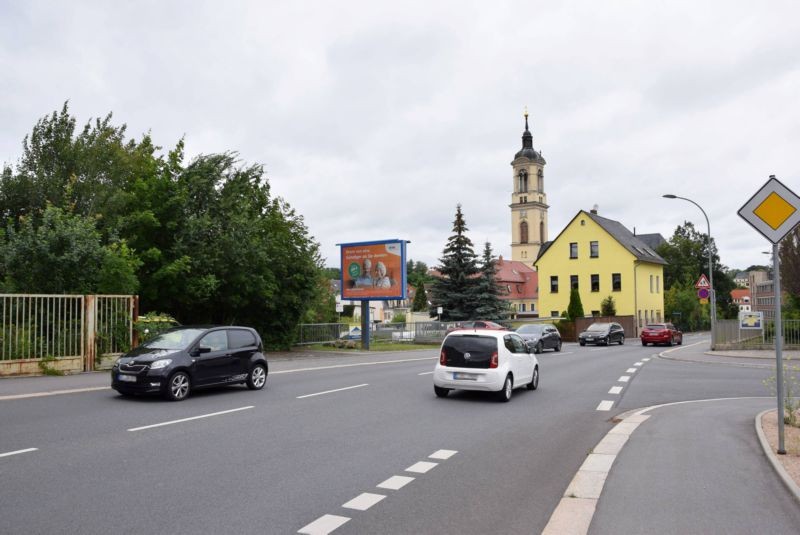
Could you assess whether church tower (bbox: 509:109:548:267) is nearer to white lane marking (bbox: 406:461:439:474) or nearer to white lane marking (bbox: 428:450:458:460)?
white lane marking (bbox: 428:450:458:460)

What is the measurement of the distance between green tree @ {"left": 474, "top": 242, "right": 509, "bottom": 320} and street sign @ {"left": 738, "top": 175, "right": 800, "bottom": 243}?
43399 millimetres

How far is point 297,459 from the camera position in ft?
25.1

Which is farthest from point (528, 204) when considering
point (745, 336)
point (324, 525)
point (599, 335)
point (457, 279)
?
point (324, 525)

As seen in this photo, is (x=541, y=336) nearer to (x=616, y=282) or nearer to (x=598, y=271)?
(x=616, y=282)

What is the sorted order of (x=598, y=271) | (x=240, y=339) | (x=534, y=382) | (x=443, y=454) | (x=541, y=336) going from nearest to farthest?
1. (x=443, y=454)
2. (x=240, y=339)
3. (x=534, y=382)
4. (x=541, y=336)
5. (x=598, y=271)

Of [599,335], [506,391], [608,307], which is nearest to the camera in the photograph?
[506,391]

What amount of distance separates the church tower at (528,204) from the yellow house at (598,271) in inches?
1648

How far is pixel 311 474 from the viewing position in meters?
6.95

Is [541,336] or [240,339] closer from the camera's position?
[240,339]

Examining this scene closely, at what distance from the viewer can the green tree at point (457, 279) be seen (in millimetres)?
52375

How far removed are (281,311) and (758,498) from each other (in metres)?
28.0

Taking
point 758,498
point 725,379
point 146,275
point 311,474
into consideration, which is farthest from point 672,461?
point 146,275

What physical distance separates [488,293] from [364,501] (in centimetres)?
4685

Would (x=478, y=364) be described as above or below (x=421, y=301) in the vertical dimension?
below
